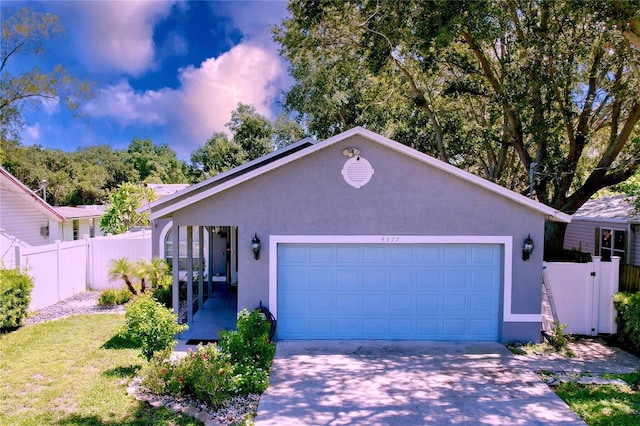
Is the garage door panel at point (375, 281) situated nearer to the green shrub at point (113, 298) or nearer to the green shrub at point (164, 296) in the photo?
the green shrub at point (164, 296)

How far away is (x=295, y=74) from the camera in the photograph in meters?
21.9

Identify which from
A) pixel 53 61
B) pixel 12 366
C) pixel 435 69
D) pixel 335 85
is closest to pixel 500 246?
pixel 435 69

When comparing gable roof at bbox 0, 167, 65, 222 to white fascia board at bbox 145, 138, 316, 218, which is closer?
white fascia board at bbox 145, 138, 316, 218

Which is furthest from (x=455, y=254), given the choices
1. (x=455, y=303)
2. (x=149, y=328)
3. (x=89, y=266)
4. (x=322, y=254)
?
(x=89, y=266)

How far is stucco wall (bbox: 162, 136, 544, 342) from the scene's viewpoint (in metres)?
9.16

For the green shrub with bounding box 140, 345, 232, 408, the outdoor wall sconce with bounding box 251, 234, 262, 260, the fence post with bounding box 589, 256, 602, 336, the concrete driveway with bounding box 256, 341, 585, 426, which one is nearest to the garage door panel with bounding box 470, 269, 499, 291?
the concrete driveway with bounding box 256, 341, 585, 426

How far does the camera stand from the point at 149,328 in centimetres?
707

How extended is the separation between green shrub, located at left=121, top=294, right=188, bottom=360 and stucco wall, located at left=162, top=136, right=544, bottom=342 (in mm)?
2154

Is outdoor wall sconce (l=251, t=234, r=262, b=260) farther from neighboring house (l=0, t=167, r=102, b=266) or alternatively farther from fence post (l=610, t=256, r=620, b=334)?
neighboring house (l=0, t=167, r=102, b=266)

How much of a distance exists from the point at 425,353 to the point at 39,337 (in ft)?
26.8

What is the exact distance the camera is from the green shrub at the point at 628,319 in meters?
8.84

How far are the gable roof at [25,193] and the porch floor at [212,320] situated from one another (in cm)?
875

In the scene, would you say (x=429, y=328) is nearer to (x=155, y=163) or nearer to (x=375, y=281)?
(x=375, y=281)

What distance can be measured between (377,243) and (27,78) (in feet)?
55.9
